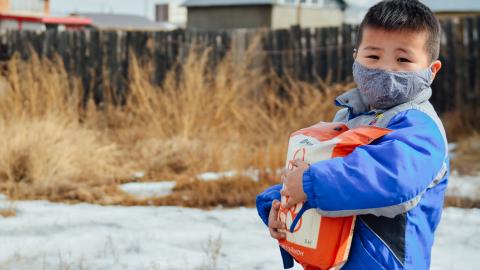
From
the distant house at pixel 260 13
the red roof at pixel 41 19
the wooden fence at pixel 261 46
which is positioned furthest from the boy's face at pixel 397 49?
the red roof at pixel 41 19

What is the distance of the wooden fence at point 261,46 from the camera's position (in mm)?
8742

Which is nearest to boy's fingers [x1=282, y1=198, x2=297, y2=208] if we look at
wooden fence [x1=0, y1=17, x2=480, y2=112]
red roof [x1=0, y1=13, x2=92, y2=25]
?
wooden fence [x1=0, y1=17, x2=480, y2=112]

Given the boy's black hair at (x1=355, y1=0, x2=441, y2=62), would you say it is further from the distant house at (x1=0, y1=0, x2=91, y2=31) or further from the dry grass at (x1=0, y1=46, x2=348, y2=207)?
the distant house at (x1=0, y1=0, x2=91, y2=31)

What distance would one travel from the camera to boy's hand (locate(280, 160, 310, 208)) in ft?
5.14

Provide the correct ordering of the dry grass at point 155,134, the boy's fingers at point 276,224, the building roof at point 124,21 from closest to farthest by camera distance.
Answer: the boy's fingers at point 276,224 < the dry grass at point 155,134 < the building roof at point 124,21

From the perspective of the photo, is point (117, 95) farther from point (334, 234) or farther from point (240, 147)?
point (334, 234)

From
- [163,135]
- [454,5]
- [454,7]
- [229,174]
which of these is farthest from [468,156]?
[454,5]

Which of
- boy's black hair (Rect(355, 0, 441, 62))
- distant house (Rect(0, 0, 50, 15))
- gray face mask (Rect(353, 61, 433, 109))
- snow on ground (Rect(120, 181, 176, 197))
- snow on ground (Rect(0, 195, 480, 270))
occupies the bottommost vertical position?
snow on ground (Rect(120, 181, 176, 197))

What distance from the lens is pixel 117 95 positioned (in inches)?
392

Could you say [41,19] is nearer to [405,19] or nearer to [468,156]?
[468,156]

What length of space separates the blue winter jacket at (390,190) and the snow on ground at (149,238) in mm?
1862

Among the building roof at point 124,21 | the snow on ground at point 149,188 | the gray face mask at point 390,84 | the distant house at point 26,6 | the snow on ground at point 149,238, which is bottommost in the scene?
the snow on ground at point 149,188

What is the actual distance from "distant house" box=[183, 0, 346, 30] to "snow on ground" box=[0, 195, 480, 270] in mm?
25456

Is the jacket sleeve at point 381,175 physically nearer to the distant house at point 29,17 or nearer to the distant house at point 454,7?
the distant house at point 454,7
